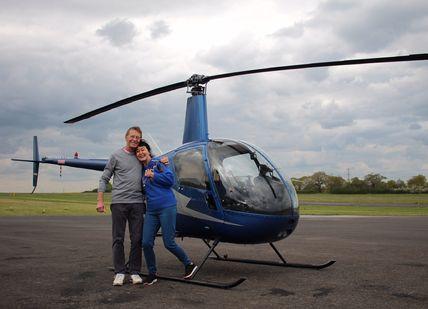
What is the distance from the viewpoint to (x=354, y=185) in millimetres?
95250

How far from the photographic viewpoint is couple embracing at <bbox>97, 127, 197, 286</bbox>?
6.79 meters

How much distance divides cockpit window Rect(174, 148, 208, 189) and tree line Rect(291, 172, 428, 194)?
82.5 m

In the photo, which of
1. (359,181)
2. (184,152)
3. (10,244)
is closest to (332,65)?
(184,152)

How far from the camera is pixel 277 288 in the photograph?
21.1 ft

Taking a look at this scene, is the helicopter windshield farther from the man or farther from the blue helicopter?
the man

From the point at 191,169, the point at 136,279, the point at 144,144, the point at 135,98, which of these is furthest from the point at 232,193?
the point at 135,98

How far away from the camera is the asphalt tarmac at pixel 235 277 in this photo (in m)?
5.62

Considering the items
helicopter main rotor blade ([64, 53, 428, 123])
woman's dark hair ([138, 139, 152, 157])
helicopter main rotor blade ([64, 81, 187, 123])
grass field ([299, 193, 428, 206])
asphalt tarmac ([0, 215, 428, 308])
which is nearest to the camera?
asphalt tarmac ([0, 215, 428, 308])

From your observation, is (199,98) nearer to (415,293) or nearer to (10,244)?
(415,293)

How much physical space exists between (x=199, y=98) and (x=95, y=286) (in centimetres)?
378

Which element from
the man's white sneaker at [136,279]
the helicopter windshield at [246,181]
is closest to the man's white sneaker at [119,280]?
the man's white sneaker at [136,279]

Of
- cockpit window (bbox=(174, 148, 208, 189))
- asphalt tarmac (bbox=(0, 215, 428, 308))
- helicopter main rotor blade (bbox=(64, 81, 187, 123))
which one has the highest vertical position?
helicopter main rotor blade (bbox=(64, 81, 187, 123))

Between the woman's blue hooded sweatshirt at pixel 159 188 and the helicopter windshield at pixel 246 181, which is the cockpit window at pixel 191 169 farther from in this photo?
the woman's blue hooded sweatshirt at pixel 159 188

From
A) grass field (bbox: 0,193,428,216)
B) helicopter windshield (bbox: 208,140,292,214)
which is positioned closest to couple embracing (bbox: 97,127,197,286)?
helicopter windshield (bbox: 208,140,292,214)
